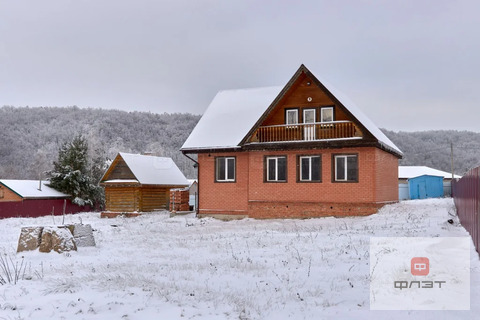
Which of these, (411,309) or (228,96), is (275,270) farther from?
(228,96)

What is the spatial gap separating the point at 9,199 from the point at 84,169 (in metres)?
7.60

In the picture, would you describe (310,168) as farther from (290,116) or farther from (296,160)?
(290,116)

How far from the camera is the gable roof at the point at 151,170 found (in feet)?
107

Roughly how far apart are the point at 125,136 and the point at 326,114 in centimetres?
10026

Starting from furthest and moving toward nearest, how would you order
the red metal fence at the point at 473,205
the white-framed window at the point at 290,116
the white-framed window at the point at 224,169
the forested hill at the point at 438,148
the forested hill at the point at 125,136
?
the forested hill at the point at 438,148
the forested hill at the point at 125,136
the white-framed window at the point at 224,169
the white-framed window at the point at 290,116
the red metal fence at the point at 473,205

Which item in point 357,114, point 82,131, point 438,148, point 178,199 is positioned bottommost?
point 178,199

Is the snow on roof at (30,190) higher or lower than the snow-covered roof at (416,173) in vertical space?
lower

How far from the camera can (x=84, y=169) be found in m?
43.6

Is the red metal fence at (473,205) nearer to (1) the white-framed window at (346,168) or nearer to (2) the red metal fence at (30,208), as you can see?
(1) the white-framed window at (346,168)

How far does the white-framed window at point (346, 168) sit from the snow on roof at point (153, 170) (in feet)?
52.9

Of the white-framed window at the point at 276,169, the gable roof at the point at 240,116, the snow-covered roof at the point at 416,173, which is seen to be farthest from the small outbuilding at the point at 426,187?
the white-framed window at the point at 276,169

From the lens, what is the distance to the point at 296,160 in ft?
71.7

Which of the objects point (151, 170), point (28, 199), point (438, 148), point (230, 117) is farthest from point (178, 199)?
point (438, 148)

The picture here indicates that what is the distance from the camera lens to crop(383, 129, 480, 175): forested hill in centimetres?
10546
